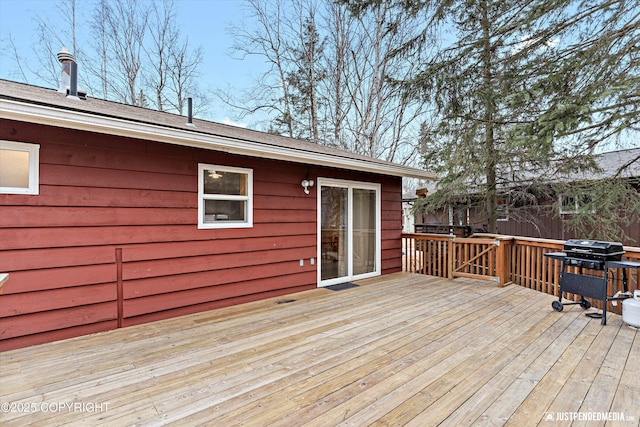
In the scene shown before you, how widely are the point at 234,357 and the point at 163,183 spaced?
2.17 m

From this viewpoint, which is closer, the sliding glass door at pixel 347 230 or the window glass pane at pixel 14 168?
the window glass pane at pixel 14 168

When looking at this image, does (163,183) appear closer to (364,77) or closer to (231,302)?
(231,302)

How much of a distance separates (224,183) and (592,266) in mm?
4617

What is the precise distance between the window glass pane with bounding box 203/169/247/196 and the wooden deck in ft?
5.20

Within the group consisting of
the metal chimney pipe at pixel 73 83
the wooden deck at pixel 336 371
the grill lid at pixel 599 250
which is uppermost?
the metal chimney pipe at pixel 73 83

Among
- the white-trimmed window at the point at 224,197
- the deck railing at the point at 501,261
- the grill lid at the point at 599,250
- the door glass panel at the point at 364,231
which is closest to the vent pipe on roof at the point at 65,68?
the white-trimmed window at the point at 224,197

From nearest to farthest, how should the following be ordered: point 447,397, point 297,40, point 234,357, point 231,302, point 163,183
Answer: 1. point 447,397
2. point 234,357
3. point 163,183
4. point 231,302
5. point 297,40

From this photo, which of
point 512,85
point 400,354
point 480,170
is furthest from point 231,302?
point 480,170

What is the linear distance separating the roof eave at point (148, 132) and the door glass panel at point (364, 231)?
99 cm

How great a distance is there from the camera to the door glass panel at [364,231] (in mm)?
5700

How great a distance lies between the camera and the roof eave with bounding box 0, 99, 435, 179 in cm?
245

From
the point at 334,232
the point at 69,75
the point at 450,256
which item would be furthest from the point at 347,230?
the point at 69,75

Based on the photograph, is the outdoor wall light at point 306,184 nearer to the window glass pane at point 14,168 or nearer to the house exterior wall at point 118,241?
the house exterior wall at point 118,241

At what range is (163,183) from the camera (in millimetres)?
3584
